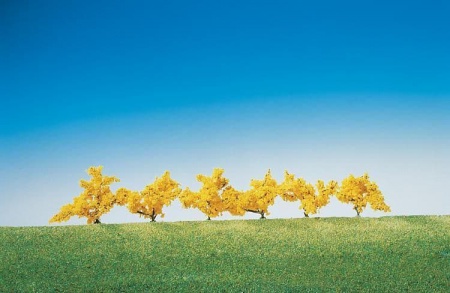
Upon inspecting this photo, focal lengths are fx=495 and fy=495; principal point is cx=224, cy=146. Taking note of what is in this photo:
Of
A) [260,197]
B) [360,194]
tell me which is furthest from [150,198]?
[360,194]

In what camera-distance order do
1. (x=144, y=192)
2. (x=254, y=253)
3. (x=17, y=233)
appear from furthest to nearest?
(x=144, y=192), (x=17, y=233), (x=254, y=253)

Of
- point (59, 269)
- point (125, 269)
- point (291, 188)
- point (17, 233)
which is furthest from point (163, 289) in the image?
point (291, 188)

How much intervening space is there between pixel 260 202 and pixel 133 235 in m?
18.6

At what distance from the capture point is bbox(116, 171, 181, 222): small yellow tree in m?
67.0

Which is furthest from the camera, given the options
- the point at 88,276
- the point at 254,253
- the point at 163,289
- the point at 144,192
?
the point at 144,192

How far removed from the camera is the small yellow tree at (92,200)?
216 feet

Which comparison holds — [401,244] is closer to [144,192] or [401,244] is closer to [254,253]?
[254,253]

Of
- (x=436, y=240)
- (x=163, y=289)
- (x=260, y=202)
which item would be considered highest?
(x=260, y=202)

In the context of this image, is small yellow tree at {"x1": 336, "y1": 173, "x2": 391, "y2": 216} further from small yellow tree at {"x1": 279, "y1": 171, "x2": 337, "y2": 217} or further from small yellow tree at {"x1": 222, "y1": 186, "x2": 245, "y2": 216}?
small yellow tree at {"x1": 222, "y1": 186, "x2": 245, "y2": 216}

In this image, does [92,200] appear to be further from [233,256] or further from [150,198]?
[233,256]

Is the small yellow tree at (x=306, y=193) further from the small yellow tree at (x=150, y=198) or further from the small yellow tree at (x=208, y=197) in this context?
the small yellow tree at (x=150, y=198)

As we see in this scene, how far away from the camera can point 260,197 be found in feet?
224

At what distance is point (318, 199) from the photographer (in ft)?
226

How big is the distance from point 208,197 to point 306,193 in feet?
45.2
